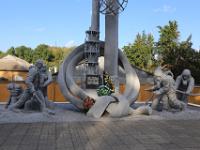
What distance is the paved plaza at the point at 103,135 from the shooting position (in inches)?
337

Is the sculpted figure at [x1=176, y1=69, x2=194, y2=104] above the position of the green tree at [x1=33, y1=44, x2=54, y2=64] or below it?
below

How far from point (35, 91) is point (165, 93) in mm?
4735

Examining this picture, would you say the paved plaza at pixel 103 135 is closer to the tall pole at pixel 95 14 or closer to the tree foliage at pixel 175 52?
the tall pole at pixel 95 14

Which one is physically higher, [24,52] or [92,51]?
[24,52]

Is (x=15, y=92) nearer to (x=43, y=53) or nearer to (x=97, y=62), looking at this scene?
(x=97, y=62)

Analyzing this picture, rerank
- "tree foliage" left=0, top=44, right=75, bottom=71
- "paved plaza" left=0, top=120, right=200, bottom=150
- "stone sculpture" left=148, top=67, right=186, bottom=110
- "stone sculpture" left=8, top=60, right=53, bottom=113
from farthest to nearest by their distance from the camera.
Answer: "tree foliage" left=0, top=44, right=75, bottom=71 < "stone sculpture" left=148, top=67, right=186, bottom=110 < "stone sculpture" left=8, top=60, right=53, bottom=113 < "paved plaza" left=0, top=120, right=200, bottom=150

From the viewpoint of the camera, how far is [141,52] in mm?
50375

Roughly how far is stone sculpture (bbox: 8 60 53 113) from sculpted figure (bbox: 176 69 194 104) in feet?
16.8

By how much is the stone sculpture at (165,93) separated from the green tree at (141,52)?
Answer: 32.2 m

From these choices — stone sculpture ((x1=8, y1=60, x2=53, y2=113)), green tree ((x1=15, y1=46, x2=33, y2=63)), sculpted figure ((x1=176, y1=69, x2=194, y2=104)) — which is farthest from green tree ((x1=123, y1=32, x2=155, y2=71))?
stone sculpture ((x1=8, y1=60, x2=53, y2=113))

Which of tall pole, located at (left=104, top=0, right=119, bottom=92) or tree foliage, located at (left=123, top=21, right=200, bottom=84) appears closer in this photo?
tall pole, located at (left=104, top=0, right=119, bottom=92)

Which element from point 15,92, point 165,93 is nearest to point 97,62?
point 165,93

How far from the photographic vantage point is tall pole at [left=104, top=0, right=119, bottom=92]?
1530 cm

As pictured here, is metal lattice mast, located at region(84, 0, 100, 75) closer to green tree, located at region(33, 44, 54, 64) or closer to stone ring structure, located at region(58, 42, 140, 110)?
stone ring structure, located at region(58, 42, 140, 110)
